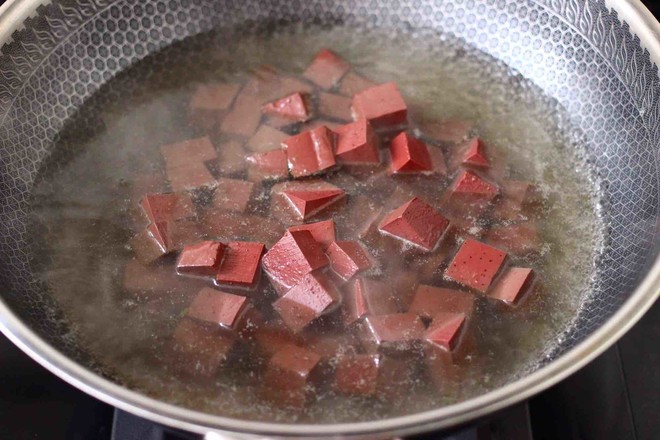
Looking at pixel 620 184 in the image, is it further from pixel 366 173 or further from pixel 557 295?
pixel 366 173

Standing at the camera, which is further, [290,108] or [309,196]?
[290,108]

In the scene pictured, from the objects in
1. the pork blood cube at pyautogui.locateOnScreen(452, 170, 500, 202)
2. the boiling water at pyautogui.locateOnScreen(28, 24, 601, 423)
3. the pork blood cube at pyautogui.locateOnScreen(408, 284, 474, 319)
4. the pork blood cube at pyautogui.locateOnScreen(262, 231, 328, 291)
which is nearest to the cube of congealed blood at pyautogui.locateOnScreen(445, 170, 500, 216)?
the pork blood cube at pyautogui.locateOnScreen(452, 170, 500, 202)

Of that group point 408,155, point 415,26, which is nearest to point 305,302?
point 408,155

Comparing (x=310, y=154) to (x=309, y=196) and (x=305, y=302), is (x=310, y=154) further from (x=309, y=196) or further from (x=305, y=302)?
(x=305, y=302)

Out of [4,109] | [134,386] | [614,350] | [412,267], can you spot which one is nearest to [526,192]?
[412,267]

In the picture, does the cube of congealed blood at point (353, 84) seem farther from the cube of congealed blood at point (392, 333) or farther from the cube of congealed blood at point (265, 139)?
the cube of congealed blood at point (392, 333)

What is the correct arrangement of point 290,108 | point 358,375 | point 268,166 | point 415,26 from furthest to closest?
point 415,26 < point 290,108 < point 268,166 < point 358,375

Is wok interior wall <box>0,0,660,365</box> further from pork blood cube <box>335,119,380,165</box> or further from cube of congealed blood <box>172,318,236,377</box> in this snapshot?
pork blood cube <box>335,119,380,165</box>
